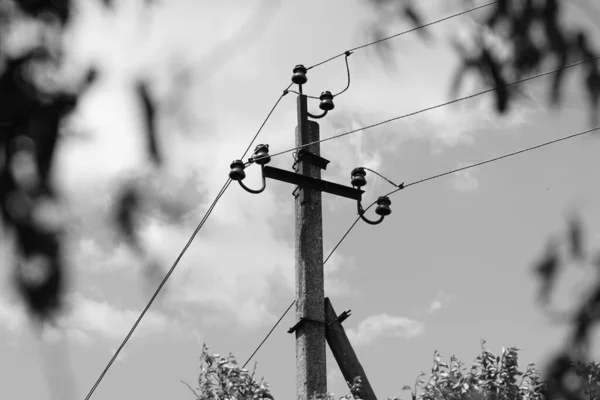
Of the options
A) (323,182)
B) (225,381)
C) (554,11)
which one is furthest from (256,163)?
(554,11)

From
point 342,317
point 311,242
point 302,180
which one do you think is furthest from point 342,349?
point 302,180

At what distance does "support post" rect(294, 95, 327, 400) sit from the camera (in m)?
8.32

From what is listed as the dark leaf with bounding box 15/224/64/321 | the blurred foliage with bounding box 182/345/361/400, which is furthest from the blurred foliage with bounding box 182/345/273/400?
the dark leaf with bounding box 15/224/64/321

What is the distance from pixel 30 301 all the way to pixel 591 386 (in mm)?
1636

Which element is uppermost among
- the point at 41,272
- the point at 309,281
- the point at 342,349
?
the point at 309,281

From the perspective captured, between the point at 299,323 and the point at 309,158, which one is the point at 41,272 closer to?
the point at 299,323

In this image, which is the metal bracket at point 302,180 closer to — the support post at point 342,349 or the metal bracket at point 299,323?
the support post at point 342,349

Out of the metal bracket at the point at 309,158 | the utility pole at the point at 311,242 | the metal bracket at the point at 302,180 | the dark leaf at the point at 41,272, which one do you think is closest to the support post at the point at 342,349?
the utility pole at the point at 311,242

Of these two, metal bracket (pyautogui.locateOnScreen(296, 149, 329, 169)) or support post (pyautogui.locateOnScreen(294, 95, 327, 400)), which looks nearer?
support post (pyautogui.locateOnScreen(294, 95, 327, 400))

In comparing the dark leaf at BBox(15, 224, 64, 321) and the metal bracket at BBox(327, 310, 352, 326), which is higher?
the metal bracket at BBox(327, 310, 352, 326)

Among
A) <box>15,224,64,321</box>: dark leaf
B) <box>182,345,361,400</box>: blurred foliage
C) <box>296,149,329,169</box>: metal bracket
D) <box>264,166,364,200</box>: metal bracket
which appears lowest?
<box>15,224,64,321</box>: dark leaf

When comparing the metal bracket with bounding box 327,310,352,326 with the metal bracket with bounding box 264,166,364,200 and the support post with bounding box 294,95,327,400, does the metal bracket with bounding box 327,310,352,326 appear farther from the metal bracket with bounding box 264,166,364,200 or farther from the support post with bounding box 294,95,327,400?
the metal bracket with bounding box 264,166,364,200

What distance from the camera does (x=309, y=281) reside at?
8.88m

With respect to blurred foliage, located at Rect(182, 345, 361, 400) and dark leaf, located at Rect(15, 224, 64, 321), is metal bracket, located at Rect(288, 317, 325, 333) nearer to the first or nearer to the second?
blurred foliage, located at Rect(182, 345, 361, 400)
